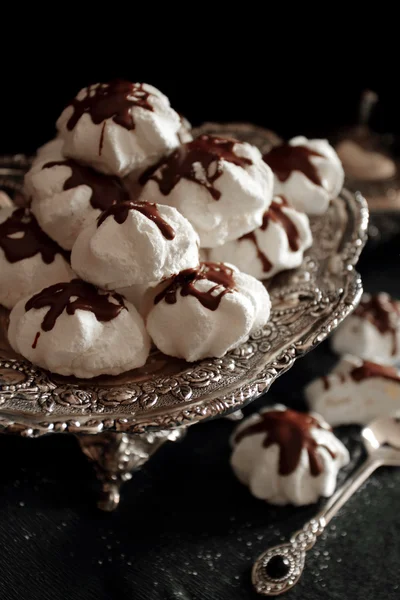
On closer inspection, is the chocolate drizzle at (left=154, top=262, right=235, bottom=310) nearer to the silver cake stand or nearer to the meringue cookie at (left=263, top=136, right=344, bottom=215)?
the silver cake stand

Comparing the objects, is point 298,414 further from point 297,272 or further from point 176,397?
point 176,397

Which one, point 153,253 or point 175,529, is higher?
point 153,253

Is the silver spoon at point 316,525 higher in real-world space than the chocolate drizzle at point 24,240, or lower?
lower

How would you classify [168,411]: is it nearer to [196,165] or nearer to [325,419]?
[196,165]

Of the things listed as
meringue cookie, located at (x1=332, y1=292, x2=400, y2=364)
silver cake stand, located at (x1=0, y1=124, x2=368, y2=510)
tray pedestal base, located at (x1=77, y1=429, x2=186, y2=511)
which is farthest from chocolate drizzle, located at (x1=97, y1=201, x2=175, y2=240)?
meringue cookie, located at (x1=332, y1=292, x2=400, y2=364)

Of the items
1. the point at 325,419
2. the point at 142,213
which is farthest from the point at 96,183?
the point at 325,419

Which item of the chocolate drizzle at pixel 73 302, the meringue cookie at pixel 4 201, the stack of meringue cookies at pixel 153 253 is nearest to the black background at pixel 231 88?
the meringue cookie at pixel 4 201

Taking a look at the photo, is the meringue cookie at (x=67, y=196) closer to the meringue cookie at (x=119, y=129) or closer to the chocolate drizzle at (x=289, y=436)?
the meringue cookie at (x=119, y=129)
